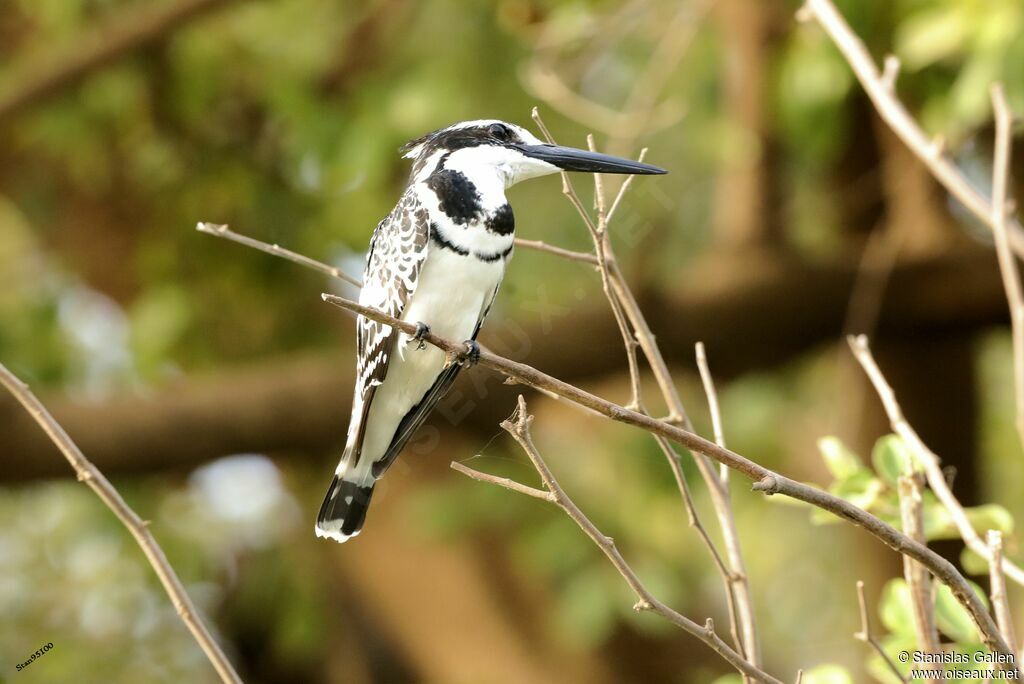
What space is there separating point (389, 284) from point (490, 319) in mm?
1288

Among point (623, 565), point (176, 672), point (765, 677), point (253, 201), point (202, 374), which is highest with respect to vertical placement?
point (253, 201)

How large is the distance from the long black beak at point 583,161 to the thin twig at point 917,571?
21.5 inches

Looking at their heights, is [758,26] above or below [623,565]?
above

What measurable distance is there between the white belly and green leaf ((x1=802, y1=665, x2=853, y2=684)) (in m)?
0.68

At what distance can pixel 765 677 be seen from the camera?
1214 mm

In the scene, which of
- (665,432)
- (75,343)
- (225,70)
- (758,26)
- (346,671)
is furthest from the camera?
(346,671)

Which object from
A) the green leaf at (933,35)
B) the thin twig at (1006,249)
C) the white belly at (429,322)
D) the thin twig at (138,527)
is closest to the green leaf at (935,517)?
the thin twig at (1006,249)

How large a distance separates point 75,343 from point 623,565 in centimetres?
398

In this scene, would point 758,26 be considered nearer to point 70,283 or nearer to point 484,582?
point 484,582

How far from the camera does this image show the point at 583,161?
1773 millimetres

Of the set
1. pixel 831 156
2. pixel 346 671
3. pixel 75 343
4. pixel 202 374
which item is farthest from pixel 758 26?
pixel 346 671

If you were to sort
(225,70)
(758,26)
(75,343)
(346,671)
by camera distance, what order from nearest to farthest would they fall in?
(758,26) < (225,70) < (75,343) < (346,671)

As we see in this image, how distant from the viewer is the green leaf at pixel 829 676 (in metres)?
1.58

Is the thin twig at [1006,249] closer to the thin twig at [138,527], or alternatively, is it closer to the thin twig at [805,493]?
the thin twig at [805,493]
